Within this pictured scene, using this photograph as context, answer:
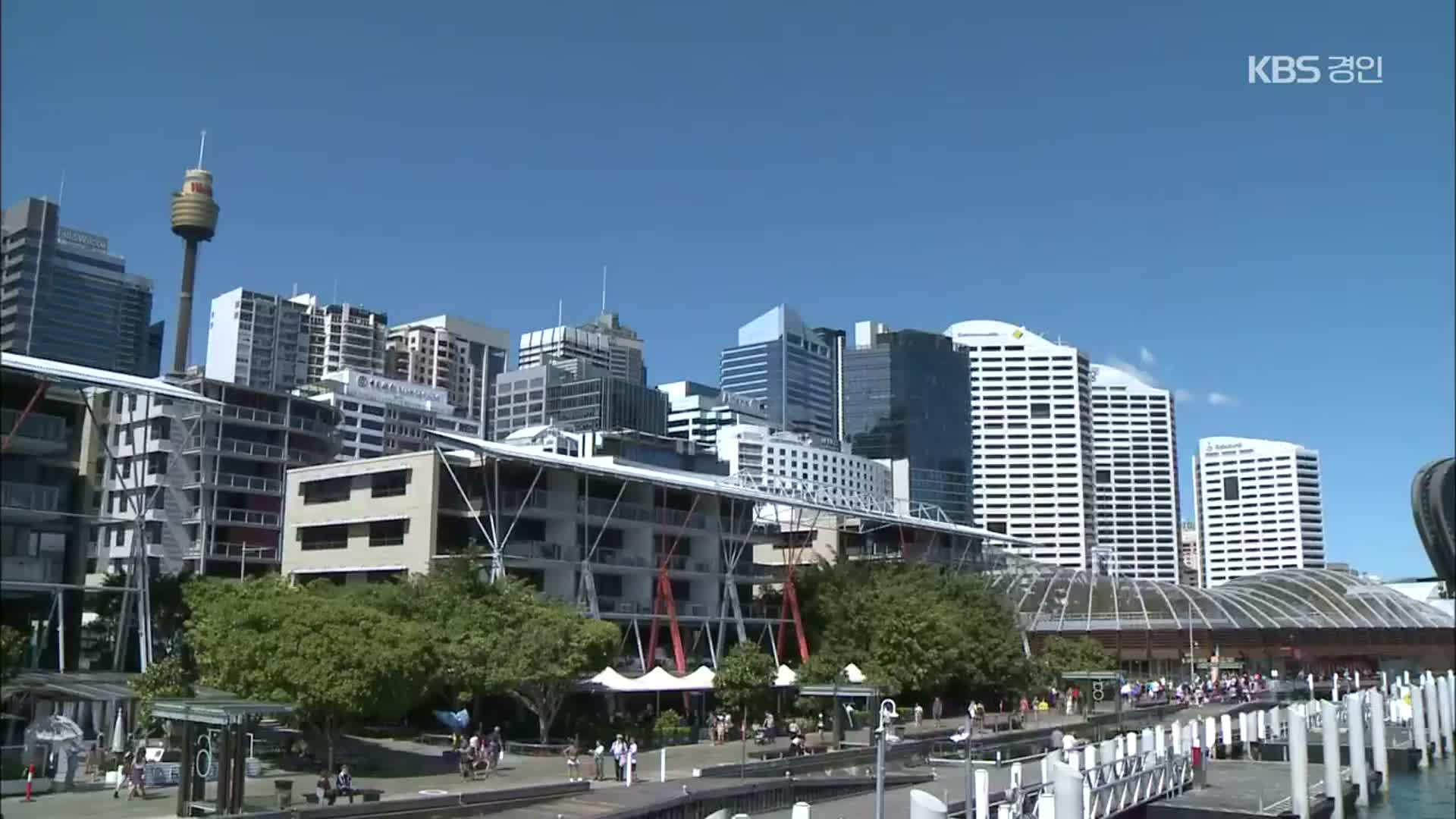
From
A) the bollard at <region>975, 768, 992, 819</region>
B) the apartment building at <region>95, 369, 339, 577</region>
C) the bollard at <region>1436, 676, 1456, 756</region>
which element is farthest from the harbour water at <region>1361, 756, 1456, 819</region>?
the apartment building at <region>95, 369, 339, 577</region>

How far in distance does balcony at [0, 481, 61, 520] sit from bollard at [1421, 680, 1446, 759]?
62.1 meters

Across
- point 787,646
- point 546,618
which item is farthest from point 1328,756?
point 787,646

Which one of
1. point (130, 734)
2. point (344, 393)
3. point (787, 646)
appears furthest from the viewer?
point (344, 393)

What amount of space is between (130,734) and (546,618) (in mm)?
14682

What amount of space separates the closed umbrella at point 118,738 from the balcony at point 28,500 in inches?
526

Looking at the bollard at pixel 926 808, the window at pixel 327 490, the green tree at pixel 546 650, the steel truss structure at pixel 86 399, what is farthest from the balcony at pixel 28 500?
the bollard at pixel 926 808

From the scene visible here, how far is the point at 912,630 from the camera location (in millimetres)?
64375

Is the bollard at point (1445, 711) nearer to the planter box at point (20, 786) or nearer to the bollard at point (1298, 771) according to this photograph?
the bollard at point (1298, 771)

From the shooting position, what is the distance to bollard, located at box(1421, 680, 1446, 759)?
201ft

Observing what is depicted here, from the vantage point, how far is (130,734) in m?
42.9

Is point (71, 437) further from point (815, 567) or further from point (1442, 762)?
point (1442, 762)

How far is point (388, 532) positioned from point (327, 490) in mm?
6393

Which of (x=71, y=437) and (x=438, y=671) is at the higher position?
(x=71, y=437)

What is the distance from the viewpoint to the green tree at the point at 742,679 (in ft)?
180
